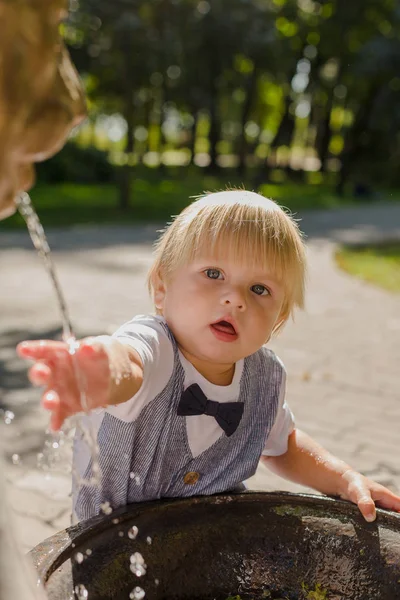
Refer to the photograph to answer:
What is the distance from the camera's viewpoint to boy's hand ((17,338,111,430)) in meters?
1.21

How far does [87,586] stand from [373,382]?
409 cm

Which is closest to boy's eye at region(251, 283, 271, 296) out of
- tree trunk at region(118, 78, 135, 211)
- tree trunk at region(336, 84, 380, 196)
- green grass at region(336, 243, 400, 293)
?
green grass at region(336, 243, 400, 293)

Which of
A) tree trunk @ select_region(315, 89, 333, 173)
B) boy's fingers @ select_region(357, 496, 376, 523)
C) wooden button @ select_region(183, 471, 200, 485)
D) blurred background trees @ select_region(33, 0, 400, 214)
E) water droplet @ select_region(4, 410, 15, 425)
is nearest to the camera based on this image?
boy's fingers @ select_region(357, 496, 376, 523)

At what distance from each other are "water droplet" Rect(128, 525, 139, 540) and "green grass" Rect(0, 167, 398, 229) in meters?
10.2

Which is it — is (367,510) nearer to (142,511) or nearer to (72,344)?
(142,511)

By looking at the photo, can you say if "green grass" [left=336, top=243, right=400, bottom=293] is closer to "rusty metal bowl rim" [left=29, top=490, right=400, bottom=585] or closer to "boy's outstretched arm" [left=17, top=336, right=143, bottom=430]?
"rusty metal bowl rim" [left=29, top=490, right=400, bottom=585]

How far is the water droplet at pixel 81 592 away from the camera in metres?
1.40

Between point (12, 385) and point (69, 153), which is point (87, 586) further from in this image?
point (69, 153)

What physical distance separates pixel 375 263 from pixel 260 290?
939 cm

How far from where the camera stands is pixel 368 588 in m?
1.79

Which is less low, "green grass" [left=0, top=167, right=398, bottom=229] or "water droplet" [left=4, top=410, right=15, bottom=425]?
"water droplet" [left=4, top=410, right=15, bottom=425]

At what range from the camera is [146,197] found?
19.6 m

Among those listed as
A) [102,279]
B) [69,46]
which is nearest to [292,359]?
[102,279]

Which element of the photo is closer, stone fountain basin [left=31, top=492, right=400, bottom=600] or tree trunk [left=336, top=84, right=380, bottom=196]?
stone fountain basin [left=31, top=492, right=400, bottom=600]
